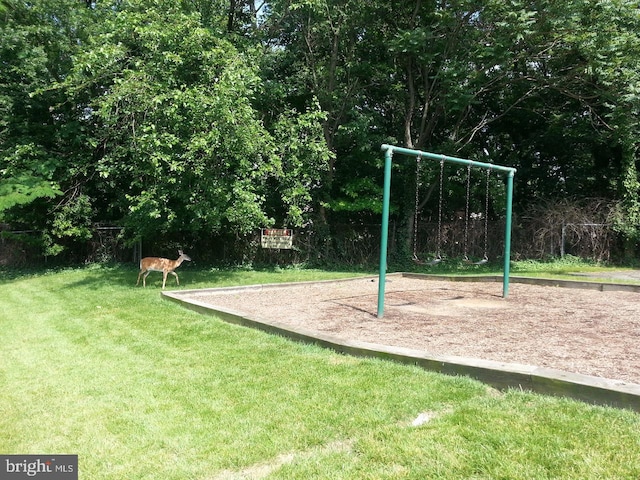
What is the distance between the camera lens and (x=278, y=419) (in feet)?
10.5

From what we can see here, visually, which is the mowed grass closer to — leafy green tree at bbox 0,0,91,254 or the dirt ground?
the dirt ground

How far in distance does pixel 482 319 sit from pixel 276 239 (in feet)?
28.3

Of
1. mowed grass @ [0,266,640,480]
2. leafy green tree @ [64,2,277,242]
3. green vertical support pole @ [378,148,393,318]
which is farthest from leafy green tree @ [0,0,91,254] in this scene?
green vertical support pole @ [378,148,393,318]

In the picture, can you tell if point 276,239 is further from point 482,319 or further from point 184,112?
point 482,319

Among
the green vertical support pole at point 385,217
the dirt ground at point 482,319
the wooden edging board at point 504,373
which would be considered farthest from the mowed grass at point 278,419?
the green vertical support pole at point 385,217

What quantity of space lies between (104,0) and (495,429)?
46.7ft

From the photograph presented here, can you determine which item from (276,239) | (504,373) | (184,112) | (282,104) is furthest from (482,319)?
(282,104)

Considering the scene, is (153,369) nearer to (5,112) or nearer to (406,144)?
(406,144)

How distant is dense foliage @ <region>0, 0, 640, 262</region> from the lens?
10594 millimetres

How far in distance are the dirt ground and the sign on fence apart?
3712 mm

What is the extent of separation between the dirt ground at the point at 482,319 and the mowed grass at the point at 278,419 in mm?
1054

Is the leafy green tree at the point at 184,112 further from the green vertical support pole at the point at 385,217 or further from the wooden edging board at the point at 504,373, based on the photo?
the wooden edging board at the point at 504,373

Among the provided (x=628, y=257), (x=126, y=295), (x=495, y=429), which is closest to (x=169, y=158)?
(x=126, y=295)

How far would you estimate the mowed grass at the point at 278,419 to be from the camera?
255 centimetres
